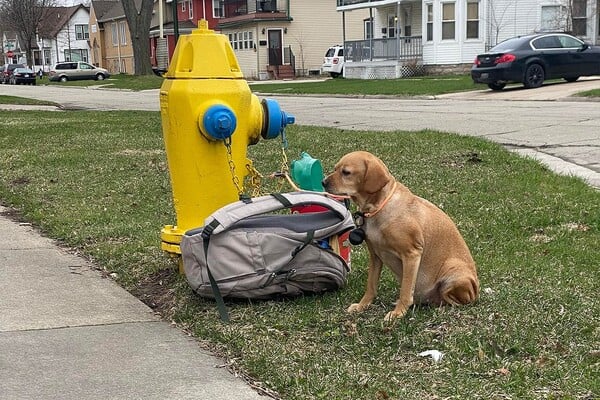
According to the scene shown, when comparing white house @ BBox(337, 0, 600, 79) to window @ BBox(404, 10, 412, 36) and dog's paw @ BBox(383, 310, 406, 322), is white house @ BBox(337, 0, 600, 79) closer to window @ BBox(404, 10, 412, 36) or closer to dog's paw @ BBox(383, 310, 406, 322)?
window @ BBox(404, 10, 412, 36)

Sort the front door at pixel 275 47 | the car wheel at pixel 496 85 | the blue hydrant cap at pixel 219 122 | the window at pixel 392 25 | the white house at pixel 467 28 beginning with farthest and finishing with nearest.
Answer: the front door at pixel 275 47
the window at pixel 392 25
the white house at pixel 467 28
the car wheel at pixel 496 85
the blue hydrant cap at pixel 219 122

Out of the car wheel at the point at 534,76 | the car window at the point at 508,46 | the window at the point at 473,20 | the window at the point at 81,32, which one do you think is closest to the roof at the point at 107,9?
the window at the point at 81,32

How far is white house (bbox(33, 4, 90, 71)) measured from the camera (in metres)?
88.2

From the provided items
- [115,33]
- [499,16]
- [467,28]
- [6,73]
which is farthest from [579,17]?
[115,33]

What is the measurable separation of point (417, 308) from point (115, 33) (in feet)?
236

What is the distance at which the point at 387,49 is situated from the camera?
121 feet

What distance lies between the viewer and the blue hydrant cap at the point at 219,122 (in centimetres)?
468

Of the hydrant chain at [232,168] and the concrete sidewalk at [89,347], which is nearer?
the concrete sidewalk at [89,347]

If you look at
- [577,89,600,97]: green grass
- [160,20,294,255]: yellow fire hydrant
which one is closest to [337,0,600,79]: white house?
[577,89,600,97]: green grass

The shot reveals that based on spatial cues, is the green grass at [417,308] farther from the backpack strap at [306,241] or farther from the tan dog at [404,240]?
the backpack strap at [306,241]

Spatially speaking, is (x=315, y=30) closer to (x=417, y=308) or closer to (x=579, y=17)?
(x=579, y=17)

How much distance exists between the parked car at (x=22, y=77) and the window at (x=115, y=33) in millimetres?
16017

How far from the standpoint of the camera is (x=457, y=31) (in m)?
35.1

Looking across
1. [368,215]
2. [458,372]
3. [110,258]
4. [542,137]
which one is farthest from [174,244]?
[542,137]
